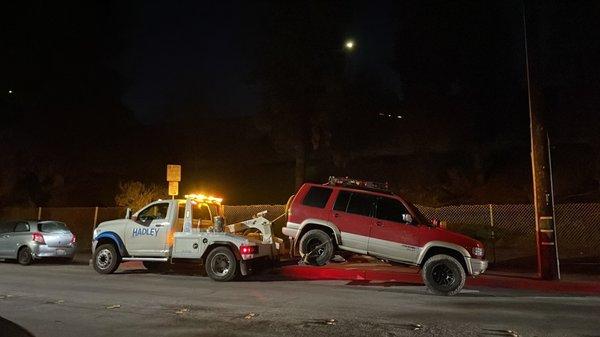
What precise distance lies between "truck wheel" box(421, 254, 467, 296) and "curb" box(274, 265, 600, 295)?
1654 millimetres

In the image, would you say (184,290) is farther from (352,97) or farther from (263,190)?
(263,190)

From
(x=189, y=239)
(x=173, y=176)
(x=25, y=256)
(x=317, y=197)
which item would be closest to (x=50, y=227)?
(x=25, y=256)

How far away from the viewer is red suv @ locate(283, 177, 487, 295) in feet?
40.5

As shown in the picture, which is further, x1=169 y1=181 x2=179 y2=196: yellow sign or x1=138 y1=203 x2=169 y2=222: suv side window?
x1=169 y1=181 x2=179 y2=196: yellow sign

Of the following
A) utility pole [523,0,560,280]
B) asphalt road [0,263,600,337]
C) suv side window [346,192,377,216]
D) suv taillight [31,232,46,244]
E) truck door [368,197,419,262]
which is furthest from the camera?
suv taillight [31,232,46,244]

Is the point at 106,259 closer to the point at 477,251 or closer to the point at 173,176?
the point at 173,176

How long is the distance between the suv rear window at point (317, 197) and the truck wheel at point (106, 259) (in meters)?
5.47

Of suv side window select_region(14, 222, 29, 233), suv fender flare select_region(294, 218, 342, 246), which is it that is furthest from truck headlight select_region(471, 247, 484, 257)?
suv side window select_region(14, 222, 29, 233)

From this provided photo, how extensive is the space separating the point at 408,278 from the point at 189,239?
17.9 feet

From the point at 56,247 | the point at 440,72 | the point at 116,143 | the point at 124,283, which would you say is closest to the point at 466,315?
the point at 124,283

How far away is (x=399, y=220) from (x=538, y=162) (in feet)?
12.9

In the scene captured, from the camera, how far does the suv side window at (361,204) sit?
13.2 metres

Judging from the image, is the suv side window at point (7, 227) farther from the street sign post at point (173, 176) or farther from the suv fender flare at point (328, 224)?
the suv fender flare at point (328, 224)

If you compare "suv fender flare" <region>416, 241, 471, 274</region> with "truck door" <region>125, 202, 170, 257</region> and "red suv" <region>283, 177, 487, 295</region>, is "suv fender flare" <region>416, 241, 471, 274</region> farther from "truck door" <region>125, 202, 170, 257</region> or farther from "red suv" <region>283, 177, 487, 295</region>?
"truck door" <region>125, 202, 170, 257</region>
